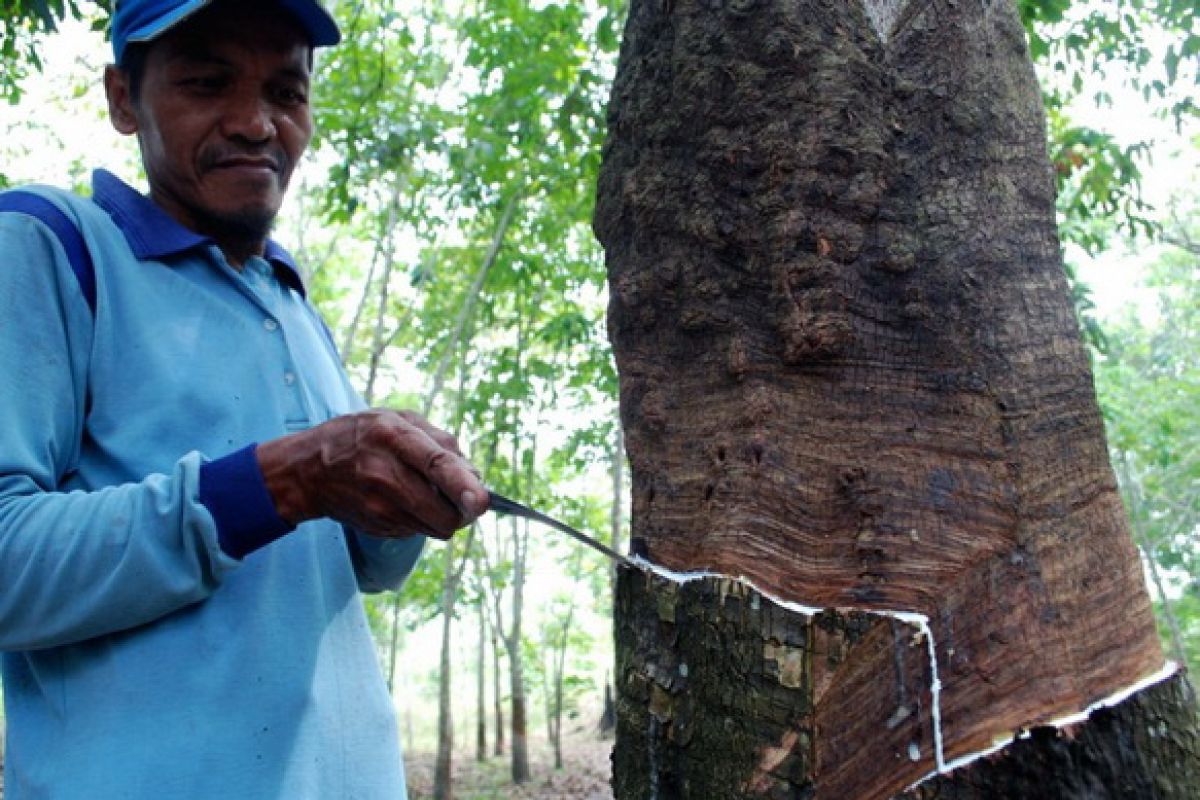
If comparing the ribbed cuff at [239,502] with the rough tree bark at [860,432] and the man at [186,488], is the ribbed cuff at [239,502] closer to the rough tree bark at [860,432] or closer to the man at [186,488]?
the man at [186,488]

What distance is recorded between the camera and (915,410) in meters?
1.09

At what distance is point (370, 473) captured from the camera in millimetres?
1039

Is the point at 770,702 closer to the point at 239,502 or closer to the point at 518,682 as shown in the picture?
the point at 239,502

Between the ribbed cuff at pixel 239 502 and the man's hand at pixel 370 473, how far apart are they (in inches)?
0.4

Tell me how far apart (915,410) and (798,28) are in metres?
0.52

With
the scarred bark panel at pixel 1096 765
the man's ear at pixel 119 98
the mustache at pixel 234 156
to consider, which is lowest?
the scarred bark panel at pixel 1096 765

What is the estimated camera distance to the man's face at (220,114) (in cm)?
132

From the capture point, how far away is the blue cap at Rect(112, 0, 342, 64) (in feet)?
4.08

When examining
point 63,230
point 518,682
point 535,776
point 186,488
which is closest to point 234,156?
point 63,230

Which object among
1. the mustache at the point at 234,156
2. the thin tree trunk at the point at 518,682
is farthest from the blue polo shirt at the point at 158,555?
the thin tree trunk at the point at 518,682

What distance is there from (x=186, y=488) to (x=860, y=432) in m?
0.77

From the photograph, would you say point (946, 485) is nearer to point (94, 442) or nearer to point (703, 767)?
point (703, 767)

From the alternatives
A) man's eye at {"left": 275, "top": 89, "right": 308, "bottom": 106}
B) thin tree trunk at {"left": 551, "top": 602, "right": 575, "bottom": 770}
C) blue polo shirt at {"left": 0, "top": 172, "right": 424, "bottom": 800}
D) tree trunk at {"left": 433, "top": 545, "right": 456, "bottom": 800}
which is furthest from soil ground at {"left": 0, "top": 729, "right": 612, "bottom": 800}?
man's eye at {"left": 275, "top": 89, "right": 308, "bottom": 106}

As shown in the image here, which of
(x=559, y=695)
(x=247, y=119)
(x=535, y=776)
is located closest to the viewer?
(x=247, y=119)
